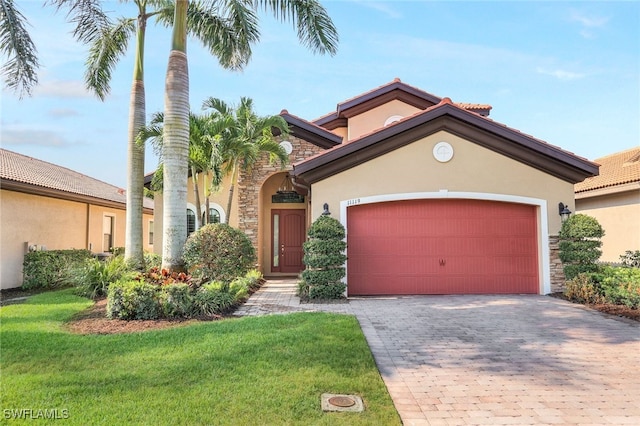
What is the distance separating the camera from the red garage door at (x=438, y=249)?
11008 millimetres

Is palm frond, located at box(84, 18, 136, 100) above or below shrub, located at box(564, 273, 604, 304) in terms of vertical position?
above

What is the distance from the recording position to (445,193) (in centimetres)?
1088

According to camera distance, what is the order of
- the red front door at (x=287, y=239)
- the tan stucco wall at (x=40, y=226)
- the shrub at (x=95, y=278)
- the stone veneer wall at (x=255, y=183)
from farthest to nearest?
1. the red front door at (x=287, y=239)
2. the stone veneer wall at (x=255, y=183)
3. the tan stucco wall at (x=40, y=226)
4. the shrub at (x=95, y=278)

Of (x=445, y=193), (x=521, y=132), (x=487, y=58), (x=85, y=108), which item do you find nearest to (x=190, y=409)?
(x=445, y=193)

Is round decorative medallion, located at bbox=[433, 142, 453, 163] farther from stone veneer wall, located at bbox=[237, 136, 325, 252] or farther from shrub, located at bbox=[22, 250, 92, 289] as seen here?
shrub, located at bbox=[22, 250, 92, 289]

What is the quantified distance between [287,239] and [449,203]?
24.3 ft

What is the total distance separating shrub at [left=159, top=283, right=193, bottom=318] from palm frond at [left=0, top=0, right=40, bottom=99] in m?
6.46

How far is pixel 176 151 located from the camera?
9.81 metres

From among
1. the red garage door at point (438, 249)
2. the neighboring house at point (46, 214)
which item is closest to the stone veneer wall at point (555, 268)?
the red garage door at point (438, 249)

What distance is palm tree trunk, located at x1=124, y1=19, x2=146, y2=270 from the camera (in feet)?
38.6

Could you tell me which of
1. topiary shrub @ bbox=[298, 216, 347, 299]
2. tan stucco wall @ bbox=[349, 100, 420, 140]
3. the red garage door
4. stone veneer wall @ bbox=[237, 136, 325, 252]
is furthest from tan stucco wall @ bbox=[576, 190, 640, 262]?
A: stone veneer wall @ bbox=[237, 136, 325, 252]

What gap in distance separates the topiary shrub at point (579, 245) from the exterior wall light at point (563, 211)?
257mm

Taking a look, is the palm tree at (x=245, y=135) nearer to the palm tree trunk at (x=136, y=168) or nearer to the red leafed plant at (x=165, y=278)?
the palm tree trunk at (x=136, y=168)

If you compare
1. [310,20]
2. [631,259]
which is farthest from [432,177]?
[631,259]
